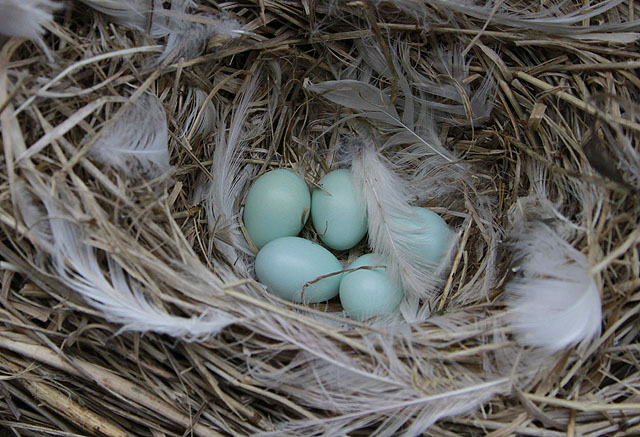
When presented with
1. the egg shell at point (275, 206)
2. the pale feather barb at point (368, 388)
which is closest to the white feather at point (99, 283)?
the pale feather barb at point (368, 388)

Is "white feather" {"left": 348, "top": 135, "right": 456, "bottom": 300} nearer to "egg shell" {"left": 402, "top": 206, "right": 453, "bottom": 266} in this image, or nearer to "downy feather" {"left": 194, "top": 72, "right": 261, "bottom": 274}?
"egg shell" {"left": 402, "top": 206, "right": 453, "bottom": 266}

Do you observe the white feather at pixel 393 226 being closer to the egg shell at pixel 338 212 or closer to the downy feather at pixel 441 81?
the egg shell at pixel 338 212

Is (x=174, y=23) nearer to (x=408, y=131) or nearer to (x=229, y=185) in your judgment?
(x=229, y=185)

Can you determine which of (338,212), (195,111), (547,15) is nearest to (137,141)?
(195,111)

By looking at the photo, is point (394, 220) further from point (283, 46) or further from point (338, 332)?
point (283, 46)

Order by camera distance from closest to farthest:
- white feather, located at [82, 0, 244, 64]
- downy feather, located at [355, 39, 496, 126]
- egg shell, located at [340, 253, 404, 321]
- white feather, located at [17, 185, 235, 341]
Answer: white feather, located at [17, 185, 235, 341], white feather, located at [82, 0, 244, 64], egg shell, located at [340, 253, 404, 321], downy feather, located at [355, 39, 496, 126]

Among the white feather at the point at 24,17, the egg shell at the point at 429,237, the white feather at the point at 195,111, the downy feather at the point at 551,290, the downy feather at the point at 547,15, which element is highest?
the white feather at the point at 24,17

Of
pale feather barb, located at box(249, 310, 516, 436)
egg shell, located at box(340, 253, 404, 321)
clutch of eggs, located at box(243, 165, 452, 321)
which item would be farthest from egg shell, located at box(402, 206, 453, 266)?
pale feather barb, located at box(249, 310, 516, 436)
